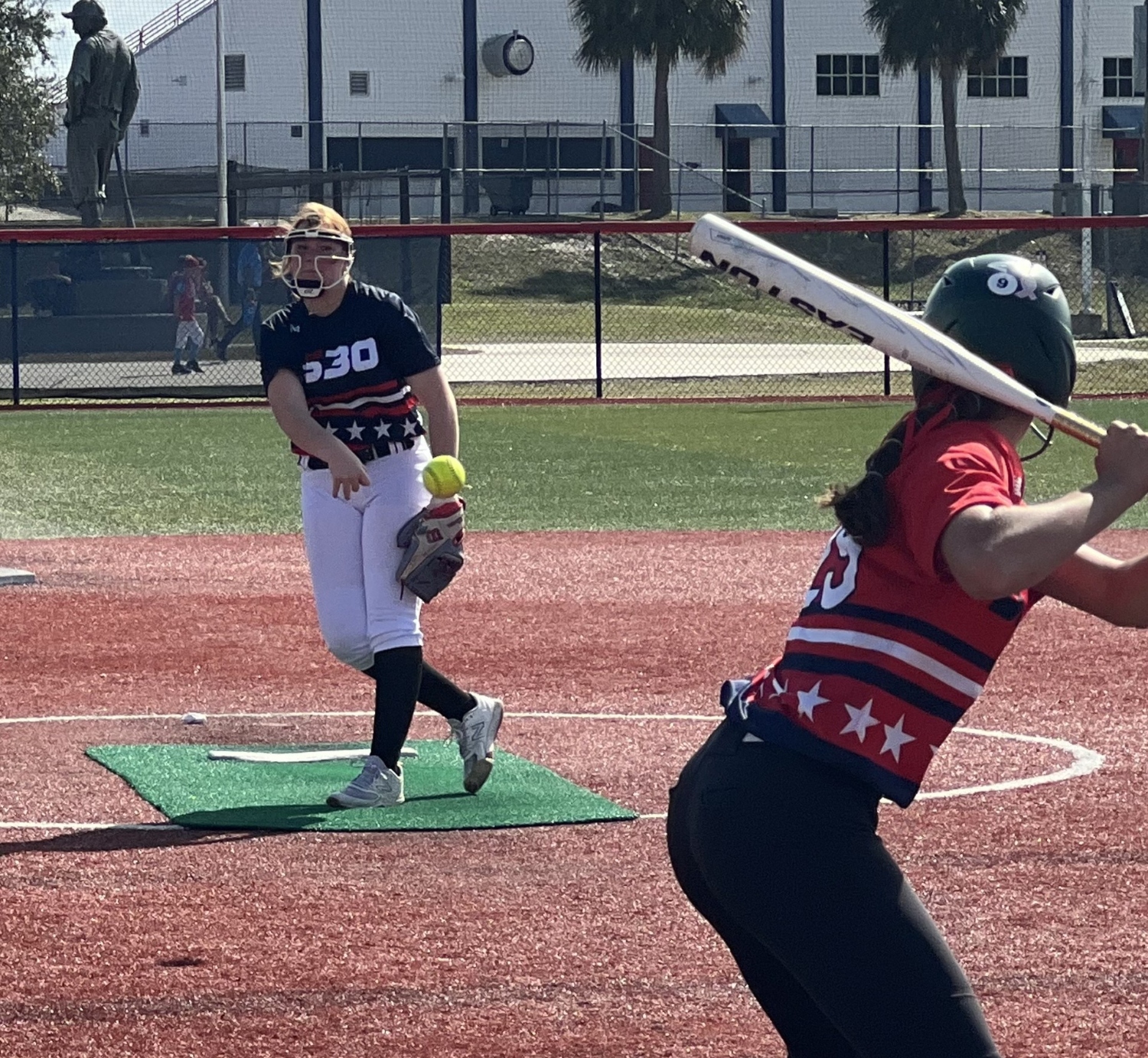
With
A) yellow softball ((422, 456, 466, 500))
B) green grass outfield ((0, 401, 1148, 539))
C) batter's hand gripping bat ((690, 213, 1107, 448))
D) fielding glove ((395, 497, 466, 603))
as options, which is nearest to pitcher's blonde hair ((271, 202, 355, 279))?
yellow softball ((422, 456, 466, 500))

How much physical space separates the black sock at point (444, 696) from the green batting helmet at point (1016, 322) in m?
3.99

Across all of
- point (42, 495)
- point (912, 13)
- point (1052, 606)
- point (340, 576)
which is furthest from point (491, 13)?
point (340, 576)

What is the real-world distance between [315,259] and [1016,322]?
375 centimetres

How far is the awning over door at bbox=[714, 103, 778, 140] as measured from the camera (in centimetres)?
6050

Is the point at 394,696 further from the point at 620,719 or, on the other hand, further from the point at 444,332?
the point at 444,332

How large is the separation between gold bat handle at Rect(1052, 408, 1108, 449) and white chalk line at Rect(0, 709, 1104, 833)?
3883mm

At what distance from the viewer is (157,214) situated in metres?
46.8

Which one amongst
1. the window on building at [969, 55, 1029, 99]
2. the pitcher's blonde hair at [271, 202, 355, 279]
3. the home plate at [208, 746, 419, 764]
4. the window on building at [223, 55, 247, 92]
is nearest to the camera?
the pitcher's blonde hair at [271, 202, 355, 279]

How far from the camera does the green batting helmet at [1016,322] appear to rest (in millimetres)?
3389

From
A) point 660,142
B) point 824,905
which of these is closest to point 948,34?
point 660,142

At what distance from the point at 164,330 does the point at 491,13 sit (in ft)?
125

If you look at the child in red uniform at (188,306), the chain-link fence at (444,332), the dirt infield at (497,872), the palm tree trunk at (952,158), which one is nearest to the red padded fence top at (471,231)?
the chain-link fence at (444,332)

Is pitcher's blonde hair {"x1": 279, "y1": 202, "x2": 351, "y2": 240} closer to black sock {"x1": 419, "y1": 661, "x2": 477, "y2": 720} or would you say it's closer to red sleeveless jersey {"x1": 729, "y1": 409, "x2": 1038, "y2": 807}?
black sock {"x1": 419, "y1": 661, "x2": 477, "y2": 720}

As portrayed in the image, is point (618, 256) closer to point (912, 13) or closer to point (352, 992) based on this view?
point (912, 13)
